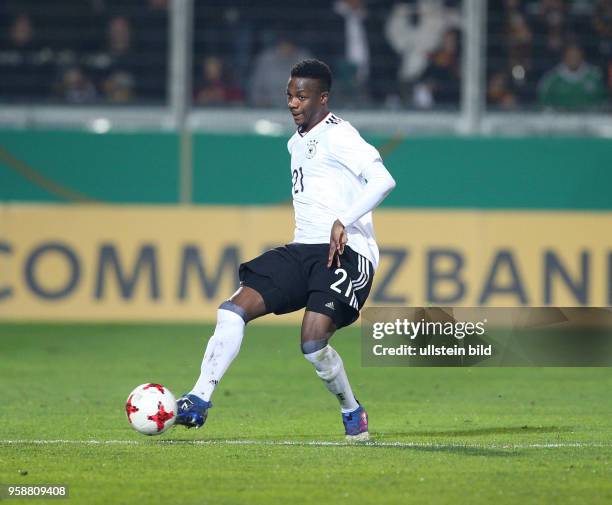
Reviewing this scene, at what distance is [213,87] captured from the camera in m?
16.6

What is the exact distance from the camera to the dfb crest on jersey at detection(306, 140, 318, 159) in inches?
291

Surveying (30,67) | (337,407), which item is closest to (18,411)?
(337,407)

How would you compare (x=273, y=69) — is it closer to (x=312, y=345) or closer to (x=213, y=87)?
(x=213, y=87)

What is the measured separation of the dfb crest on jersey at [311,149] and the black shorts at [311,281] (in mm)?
487

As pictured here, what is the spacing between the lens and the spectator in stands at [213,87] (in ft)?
54.4

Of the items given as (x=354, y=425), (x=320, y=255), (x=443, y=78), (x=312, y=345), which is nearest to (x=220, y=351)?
(x=312, y=345)

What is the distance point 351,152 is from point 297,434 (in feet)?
5.41

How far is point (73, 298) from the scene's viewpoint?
14234 millimetres

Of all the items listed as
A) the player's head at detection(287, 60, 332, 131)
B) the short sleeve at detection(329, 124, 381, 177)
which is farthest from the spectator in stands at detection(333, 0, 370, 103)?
the short sleeve at detection(329, 124, 381, 177)

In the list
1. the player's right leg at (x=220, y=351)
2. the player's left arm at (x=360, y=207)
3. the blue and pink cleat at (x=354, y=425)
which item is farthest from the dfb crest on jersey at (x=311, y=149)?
the blue and pink cleat at (x=354, y=425)

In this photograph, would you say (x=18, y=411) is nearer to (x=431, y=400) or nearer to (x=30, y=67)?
(x=431, y=400)

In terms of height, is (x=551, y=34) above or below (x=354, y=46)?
above

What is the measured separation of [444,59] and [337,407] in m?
8.48

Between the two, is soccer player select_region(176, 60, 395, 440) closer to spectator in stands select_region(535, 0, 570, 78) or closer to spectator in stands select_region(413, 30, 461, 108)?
spectator in stands select_region(413, 30, 461, 108)
